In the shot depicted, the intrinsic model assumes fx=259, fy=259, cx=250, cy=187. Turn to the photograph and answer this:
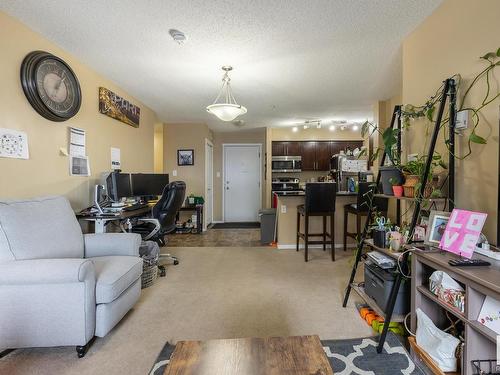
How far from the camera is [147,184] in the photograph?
3.89m

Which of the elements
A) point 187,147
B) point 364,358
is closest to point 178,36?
point 364,358

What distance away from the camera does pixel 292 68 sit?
286 cm

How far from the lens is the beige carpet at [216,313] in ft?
5.13

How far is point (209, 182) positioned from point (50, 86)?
4.01 meters

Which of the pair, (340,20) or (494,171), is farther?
(340,20)

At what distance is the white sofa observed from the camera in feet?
4.92

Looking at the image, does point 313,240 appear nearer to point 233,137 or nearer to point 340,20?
point 340,20

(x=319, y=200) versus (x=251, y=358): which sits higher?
(x=319, y=200)

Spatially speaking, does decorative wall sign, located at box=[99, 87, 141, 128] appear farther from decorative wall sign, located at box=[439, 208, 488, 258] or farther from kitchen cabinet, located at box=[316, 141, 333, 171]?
kitchen cabinet, located at box=[316, 141, 333, 171]

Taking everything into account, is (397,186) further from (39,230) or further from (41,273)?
(39,230)

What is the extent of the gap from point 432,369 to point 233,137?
239 inches

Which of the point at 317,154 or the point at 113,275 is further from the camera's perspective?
the point at 317,154

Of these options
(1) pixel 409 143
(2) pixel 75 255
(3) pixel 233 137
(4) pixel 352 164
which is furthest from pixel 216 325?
(3) pixel 233 137

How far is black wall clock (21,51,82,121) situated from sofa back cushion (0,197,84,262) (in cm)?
86
